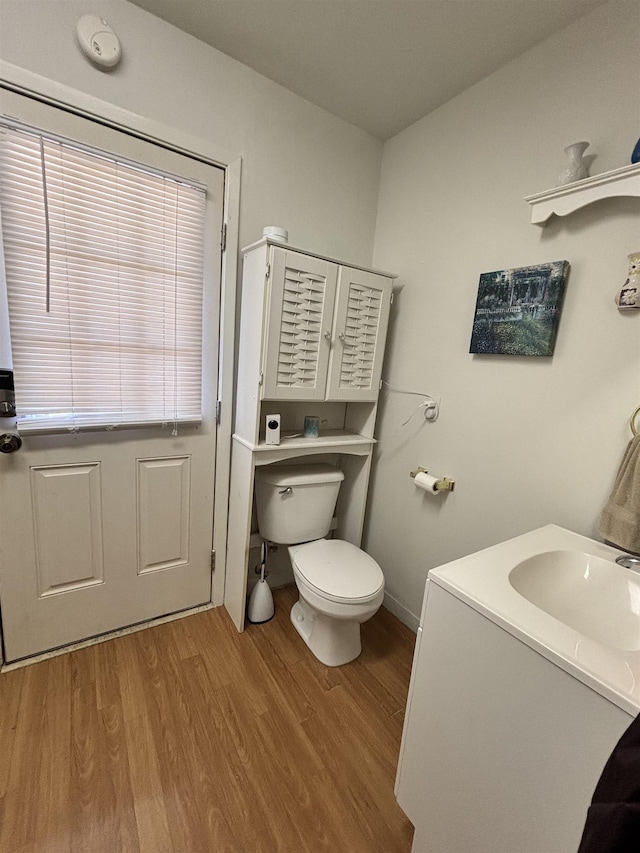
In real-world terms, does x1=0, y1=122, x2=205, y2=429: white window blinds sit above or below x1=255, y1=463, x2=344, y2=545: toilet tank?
above

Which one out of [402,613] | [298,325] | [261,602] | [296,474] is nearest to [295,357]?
[298,325]

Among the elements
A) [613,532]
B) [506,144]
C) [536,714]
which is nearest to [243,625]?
[536,714]

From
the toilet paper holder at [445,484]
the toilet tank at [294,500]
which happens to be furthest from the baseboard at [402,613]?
the toilet paper holder at [445,484]

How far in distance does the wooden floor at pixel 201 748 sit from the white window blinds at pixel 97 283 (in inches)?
40.6

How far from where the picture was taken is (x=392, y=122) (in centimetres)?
182

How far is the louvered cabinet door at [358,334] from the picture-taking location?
1.69 metres

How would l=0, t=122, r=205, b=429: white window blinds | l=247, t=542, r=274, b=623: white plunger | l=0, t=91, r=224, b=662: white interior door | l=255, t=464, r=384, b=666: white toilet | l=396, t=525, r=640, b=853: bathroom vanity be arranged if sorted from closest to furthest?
l=396, t=525, r=640, b=853: bathroom vanity
l=0, t=122, r=205, b=429: white window blinds
l=0, t=91, r=224, b=662: white interior door
l=255, t=464, r=384, b=666: white toilet
l=247, t=542, r=274, b=623: white plunger

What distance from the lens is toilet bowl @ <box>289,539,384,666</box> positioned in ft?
4.89

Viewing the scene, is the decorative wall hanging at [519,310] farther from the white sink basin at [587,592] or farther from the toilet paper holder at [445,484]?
the white sink basin at [587,592]

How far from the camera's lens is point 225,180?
1.59 m

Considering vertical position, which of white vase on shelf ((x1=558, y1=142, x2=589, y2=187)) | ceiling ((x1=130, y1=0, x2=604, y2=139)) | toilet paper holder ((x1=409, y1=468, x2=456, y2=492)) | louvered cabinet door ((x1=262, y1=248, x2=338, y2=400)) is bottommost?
toilet paper holder ((x1=409, y1=468, x2=456, y2=492))

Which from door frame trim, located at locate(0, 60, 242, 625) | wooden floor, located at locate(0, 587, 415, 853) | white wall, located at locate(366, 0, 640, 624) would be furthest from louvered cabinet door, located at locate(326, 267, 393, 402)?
wooden floor, located at locate(0, 587, 415, 853)

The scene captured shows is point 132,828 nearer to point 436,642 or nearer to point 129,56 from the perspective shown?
point 436,642

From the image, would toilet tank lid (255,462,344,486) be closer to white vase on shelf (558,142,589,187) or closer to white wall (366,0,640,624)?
white wall (366,0,640,624)
